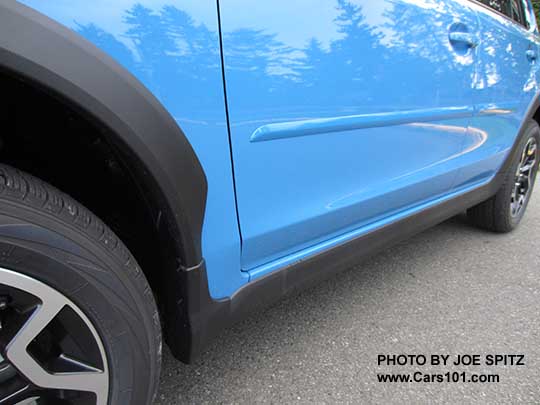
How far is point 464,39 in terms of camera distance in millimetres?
1592

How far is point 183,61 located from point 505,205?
2.38 m

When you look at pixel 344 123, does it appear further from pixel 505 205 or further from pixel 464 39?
pixel 505 205

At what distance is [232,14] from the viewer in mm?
862

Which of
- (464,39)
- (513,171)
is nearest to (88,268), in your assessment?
(464,39)

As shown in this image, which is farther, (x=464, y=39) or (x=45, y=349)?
(x=464, y=39)

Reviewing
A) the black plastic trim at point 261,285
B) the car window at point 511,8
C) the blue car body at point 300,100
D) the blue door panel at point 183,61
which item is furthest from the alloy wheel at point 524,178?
the blue door panel at point 183,61

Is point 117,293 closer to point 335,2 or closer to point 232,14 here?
point 232,14

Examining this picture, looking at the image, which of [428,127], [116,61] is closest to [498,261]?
[428,127]

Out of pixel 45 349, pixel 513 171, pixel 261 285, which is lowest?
pixel 513 171

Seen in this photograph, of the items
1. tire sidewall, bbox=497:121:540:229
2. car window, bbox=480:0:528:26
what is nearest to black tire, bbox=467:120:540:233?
tire sidewall, bbox=497:121:540:229

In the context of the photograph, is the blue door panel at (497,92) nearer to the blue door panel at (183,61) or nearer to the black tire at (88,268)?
the blue door panel at (183,61)

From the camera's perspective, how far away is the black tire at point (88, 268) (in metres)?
0.67

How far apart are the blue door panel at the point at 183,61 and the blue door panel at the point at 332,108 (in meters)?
0.04

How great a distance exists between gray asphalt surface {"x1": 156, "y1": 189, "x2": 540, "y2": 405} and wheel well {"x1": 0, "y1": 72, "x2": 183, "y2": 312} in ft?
1.77
